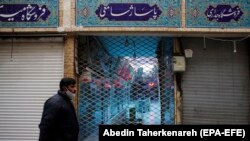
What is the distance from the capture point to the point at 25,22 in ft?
30.1

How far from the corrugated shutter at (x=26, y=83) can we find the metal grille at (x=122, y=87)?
69cm

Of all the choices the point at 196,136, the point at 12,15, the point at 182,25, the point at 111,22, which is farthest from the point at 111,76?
the point at 196,136

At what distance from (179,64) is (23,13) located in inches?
146

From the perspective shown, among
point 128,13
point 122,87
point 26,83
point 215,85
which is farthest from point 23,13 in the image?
point 215,85

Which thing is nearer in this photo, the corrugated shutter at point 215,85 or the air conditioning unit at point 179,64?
the air conditioning unit at point 179,64

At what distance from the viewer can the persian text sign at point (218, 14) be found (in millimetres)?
9203

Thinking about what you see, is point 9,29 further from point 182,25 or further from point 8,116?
point 182,25

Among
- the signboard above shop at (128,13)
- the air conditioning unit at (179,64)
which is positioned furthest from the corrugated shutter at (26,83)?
the air conditioning unit at (179,64)

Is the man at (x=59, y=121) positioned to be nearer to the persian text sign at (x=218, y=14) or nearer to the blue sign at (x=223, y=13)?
the persian text sign at (x=218, y=14)

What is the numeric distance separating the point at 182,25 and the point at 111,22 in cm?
158

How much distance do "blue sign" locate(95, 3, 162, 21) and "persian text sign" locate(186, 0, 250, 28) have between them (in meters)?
0.75

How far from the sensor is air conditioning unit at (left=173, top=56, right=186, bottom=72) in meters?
9.37

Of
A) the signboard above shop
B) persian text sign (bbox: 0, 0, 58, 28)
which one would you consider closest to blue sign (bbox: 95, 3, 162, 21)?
the signboard above shop

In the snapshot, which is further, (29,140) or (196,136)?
(29,140)
